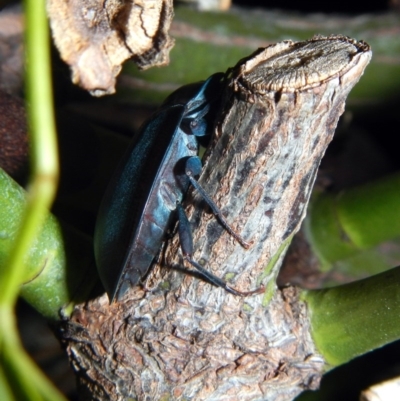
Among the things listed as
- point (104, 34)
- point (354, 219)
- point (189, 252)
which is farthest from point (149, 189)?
point (354, 219)

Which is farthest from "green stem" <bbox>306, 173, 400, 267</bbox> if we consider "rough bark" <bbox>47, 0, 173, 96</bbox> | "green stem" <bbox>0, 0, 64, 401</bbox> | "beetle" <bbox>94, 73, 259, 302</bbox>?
"green stem" <bbox>0, 0, 64, 401</bbox>

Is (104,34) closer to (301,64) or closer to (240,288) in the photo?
(301,64)

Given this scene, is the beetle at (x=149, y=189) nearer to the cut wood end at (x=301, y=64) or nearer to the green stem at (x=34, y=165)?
the cut wood end at (x=301, y=64)

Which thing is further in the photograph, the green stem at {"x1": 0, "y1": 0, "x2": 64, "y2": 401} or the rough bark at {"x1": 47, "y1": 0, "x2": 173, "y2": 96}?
→ the rough bark at {"x1": 47, "y1": 0, "x2": 173, "y2": 96}

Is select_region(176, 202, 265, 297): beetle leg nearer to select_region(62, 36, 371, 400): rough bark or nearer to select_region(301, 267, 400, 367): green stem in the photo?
select_region(62, 36, 371, 400): rough bark

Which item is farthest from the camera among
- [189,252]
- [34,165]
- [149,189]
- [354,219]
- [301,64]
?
[354,219]

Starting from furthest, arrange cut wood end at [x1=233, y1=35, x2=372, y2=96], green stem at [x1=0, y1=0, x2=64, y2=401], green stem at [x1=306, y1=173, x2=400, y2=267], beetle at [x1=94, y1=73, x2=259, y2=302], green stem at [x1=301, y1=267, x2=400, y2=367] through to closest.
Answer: green stem at [x1=306, y1=173, x2=400, y2=267], beetle at [x1=94, y1=73, x2=259, y2=302], green stem at [x1=301, y1=267, x2=400, y2=367], cut wood end at [x1=233, y1=35, x2=372, y2=96], green stem at [x1=0, y1=0, x2=64, y2=401]

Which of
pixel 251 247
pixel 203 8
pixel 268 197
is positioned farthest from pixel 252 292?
pixel 203 8
